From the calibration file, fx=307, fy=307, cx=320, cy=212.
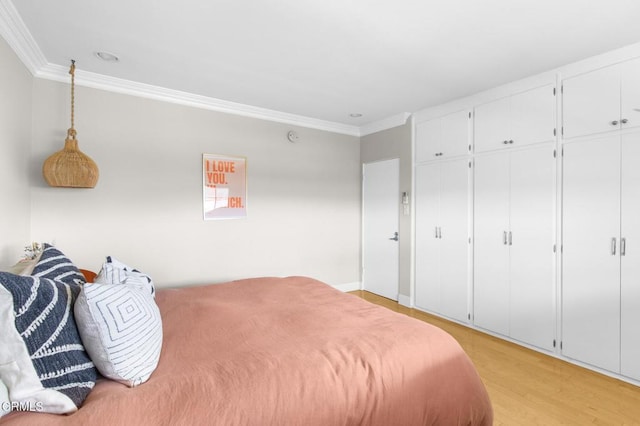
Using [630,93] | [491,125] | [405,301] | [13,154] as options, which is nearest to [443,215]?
[491,125]

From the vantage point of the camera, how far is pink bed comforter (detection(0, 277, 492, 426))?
1.04 meters

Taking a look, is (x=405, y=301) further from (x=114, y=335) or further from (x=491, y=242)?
(x=114, y=335)

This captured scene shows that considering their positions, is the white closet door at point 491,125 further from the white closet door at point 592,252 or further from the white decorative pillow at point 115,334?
the white decorative pillow at point 115,334

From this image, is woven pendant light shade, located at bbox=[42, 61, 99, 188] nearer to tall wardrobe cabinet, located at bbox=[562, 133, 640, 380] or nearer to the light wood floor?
the light wood floor

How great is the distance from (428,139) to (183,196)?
3.01 metres

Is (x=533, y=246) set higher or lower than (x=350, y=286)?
higher

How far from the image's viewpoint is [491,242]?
10.6ft

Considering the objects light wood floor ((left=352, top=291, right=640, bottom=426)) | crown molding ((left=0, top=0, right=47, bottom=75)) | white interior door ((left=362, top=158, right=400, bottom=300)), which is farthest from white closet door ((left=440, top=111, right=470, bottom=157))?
crown molding ((left=0, top=0, right=47, bottom=75))

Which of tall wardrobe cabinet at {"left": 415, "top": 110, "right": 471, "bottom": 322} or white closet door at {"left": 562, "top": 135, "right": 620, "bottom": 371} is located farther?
tall wardrobe cabinet at {"left": 415, "top": 110, "right": 471, "bottom": 322}

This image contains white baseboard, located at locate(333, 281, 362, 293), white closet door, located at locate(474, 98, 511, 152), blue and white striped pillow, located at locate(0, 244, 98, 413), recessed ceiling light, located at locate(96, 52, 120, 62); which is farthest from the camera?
white baseboard, located at locate(333, 281, 362, 293)

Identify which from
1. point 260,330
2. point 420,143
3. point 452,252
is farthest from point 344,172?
point 260,330

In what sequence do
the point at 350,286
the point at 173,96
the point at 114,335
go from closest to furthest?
the point at 114,335 < the point at 173,96 < the point at 350,286

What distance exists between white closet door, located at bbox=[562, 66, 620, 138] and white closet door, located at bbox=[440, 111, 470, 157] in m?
0.91

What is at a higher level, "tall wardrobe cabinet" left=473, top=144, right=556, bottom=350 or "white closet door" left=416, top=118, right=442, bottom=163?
"white closet door" left=416, top=118, right=442, bottom=163
